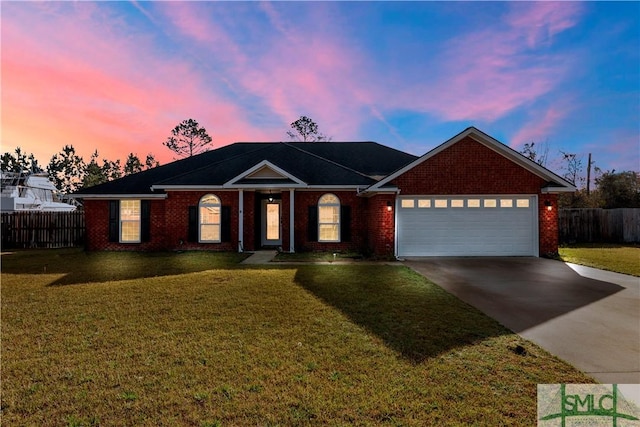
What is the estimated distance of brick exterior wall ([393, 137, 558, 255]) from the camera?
12188 millimetres

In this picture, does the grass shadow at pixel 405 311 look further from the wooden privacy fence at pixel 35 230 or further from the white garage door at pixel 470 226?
the wooden privacy fence at pixel 35 230

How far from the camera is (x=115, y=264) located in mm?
10680

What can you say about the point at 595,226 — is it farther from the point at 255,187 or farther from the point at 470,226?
the point at 255,187

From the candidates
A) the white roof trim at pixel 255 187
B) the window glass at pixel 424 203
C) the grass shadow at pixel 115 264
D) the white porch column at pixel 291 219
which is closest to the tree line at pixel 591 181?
the window glass at pixel 424 203

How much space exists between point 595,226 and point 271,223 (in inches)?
774

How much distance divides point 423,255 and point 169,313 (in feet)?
32.5

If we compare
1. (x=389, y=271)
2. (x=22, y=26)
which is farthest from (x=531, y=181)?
(x=22, y=26)

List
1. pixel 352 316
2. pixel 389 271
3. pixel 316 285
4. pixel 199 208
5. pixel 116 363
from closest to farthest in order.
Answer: pixel 116 363 → pixel 352 316 → pixel 316 285 → pixel 389 271 → pixel 199 208

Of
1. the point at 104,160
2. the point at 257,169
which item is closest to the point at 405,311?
the point at 257,169

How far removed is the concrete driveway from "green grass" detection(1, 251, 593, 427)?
1.38 ft

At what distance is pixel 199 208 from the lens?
13.9 metres

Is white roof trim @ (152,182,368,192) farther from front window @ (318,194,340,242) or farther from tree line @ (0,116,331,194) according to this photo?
tree line @ (0,116,331,194)

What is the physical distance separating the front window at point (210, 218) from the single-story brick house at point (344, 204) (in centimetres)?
5

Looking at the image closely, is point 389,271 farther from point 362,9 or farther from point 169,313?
point 362,9
